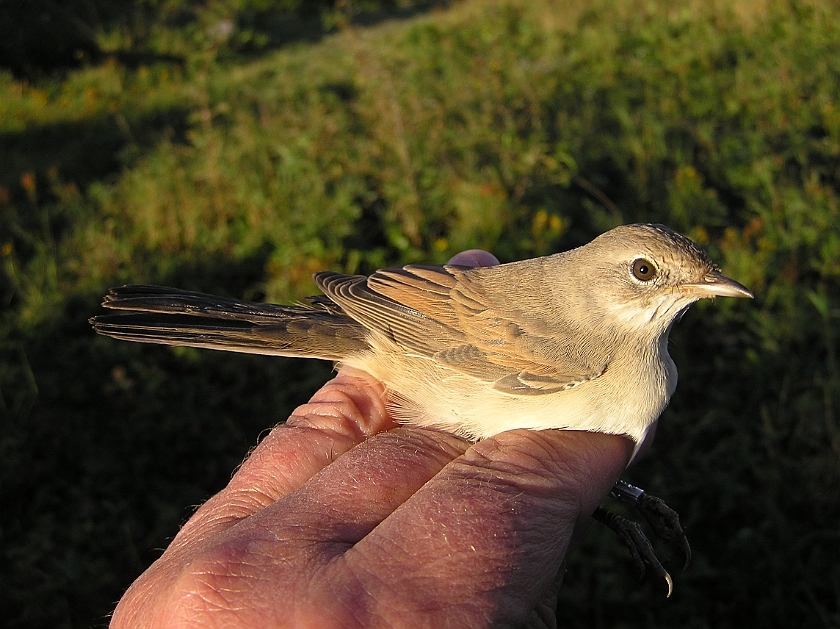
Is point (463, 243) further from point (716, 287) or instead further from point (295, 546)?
point (295, 546)

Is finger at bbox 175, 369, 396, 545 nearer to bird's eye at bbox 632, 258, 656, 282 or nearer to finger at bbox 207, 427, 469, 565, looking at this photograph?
finger at bbox 207, 427, 469, 565

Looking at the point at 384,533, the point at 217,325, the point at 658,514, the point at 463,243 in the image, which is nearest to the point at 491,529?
the point at 384,533

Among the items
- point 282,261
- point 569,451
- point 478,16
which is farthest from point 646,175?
point 478,16

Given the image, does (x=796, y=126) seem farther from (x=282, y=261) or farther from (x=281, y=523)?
(x=281, y=523)

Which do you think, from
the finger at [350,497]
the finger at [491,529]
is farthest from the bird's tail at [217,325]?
the finger at [491,529]

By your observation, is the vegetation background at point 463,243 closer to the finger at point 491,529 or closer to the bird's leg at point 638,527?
the bird's leg at point 638,527

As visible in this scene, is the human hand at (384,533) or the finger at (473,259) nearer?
the human hand at (384,533)
